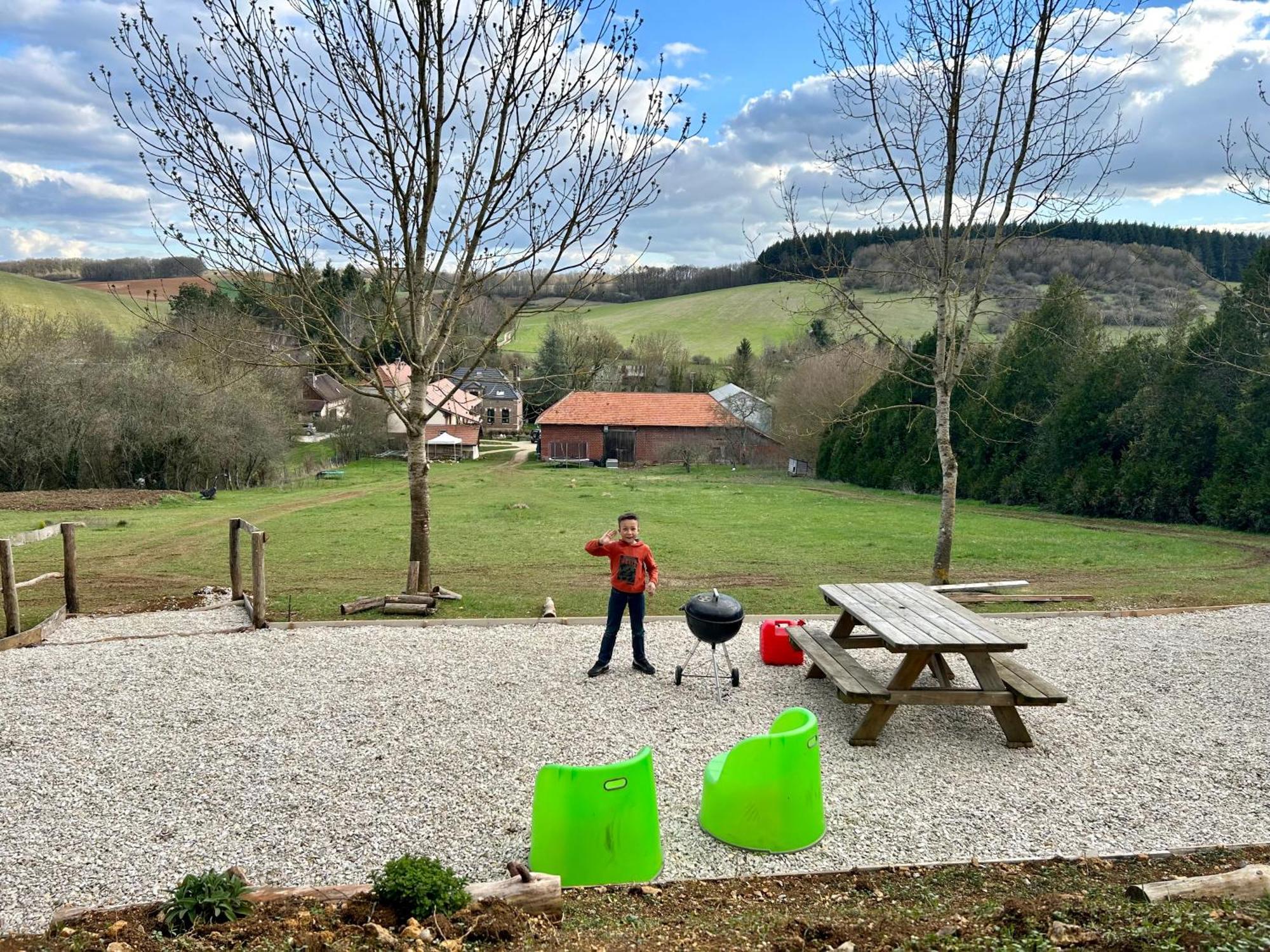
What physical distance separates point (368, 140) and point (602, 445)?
42847 millimetres

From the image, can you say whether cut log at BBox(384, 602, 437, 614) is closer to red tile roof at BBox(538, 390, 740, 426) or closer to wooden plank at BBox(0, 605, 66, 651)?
wooden plank at BBox(0, 605, 66, 651)

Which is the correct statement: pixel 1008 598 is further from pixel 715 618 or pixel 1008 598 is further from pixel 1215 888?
pixel 1215 888

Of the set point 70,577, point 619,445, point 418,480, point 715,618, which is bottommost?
point 619,445

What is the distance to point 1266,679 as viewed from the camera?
791 centimetres

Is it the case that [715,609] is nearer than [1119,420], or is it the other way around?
[715,609]

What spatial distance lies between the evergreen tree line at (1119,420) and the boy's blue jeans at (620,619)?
36.9ft

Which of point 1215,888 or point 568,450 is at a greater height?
point 1215,888

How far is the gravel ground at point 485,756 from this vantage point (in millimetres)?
4629

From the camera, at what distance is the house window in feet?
172

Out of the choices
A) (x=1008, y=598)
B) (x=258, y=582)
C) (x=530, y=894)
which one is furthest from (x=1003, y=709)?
(x=258, y=582)

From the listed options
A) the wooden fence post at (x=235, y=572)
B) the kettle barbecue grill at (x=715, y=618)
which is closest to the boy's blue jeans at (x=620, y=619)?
the kettle barbecue grill at (x=715, y=618)

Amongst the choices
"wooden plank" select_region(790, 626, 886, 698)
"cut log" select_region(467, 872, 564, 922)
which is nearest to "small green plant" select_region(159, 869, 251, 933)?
"cut log" select_region(467, 872, 564, 922)

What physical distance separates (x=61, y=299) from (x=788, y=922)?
91322 mm

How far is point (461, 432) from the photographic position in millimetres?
56188
